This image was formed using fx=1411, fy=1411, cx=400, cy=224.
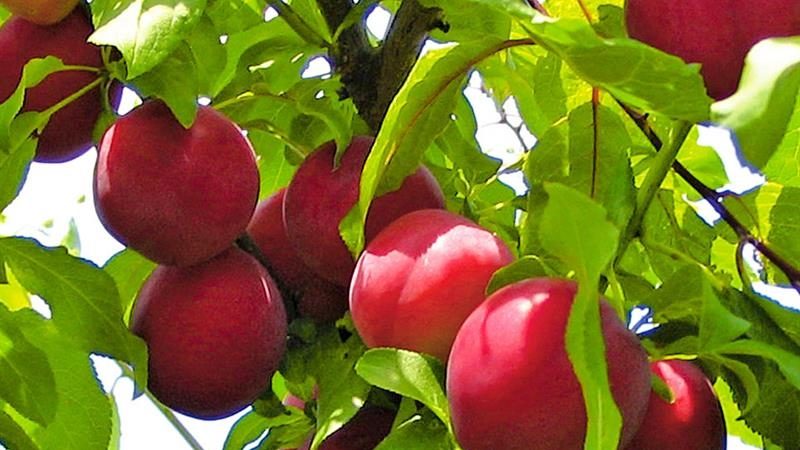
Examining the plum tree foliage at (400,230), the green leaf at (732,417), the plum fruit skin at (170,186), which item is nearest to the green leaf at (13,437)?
the plum tree foliage at (400,230)

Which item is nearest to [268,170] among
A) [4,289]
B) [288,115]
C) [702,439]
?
[288,115]

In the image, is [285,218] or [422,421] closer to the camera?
[422,421]

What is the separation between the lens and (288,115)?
1.04 metres

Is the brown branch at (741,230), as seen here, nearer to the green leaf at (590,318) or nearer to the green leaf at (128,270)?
the green leaf at (590,318)

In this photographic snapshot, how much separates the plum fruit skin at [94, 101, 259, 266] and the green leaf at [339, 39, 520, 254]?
8 centimetres

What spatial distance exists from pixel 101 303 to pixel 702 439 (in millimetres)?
376

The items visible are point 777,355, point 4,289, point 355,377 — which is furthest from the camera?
point 4,289

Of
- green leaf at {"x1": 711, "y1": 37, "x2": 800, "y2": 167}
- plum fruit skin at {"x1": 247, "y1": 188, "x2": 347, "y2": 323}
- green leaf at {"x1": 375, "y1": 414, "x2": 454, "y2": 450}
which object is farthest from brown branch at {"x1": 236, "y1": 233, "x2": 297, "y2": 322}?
green leaf at {"x1": 711, "y1": 37, "x2": 800, "y2": 167}

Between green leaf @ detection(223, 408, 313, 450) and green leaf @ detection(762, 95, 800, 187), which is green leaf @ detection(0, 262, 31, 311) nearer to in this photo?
green leaf @ detection(223, 408, 313, 450)

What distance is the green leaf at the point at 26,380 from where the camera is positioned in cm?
84

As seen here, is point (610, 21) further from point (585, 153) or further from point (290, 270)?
point (290, 270)

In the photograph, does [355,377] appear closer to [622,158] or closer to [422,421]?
[422,421]

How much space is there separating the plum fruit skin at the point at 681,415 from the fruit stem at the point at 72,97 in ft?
1.28

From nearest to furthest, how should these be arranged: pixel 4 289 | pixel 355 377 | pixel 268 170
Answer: pixel 355 377 < pixel 4 289 < pixel 268 170
